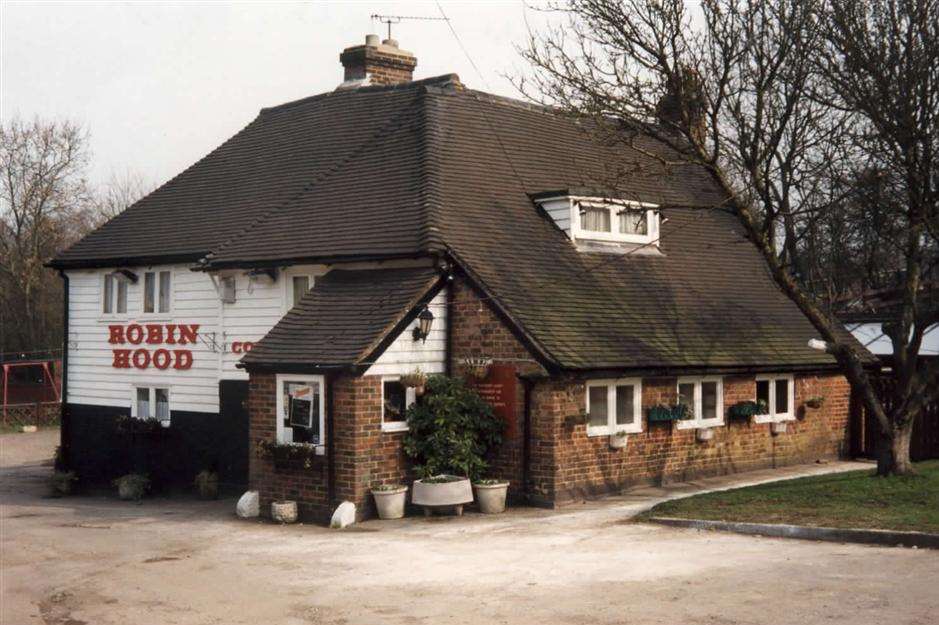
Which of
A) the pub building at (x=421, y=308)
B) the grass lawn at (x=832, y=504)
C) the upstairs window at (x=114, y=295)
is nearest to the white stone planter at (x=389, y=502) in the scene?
the pub building at (x=421, y=308)

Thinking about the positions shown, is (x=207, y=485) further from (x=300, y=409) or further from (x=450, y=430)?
(x=450, y=430)

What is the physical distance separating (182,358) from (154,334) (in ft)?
3.39

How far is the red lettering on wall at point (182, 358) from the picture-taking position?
22977mm

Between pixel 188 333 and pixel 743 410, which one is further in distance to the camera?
pixel 188 333

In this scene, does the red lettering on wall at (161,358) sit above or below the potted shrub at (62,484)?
above

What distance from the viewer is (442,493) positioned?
17344 millimetres

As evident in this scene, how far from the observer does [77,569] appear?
47.6 ft

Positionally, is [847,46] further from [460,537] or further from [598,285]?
[460,537]

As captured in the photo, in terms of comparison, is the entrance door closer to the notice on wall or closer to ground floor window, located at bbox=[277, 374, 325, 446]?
ground floor window, located at bbox=[277, 374, 325, 446]

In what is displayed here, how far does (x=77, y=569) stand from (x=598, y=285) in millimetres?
10435

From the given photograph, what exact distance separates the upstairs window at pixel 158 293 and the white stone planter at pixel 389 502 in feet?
26.7

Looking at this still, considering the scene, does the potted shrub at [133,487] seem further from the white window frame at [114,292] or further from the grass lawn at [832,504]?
the grass lawn at [832,504]

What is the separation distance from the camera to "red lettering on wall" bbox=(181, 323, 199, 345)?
22.7 m

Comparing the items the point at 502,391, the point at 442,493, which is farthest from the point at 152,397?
the point at 442,493
